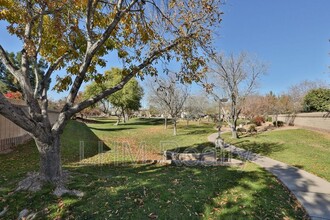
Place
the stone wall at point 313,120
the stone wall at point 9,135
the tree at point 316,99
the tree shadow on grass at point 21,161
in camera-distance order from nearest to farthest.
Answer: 1. the tree shadow on grass at point 21,161
2. the stone wall at point 9,135
3. the stone wall at point 313,120
4. the tree at point 316,99

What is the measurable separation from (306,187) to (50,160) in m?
6.87

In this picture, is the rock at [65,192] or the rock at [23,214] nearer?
the rock at [23,214]

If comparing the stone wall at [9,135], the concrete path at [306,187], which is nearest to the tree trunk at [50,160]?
the stone wall at [9,135]

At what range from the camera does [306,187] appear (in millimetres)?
5598

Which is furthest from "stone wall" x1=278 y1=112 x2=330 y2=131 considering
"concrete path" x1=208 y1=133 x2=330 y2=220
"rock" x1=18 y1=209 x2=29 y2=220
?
"rock" x1=18 y1=209 x2=29 y2=220

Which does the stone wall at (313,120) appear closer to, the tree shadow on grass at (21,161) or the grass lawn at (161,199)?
the grass lawn at (161,199)

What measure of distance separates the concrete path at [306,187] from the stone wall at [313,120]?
517 inches

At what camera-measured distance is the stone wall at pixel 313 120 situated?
694 inches

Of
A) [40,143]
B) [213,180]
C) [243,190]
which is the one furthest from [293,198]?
[40,143]

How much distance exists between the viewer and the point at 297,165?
26.5 ft

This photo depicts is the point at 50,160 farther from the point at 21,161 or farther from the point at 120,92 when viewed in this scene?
the point at 120,92

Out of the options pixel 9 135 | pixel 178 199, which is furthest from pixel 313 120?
pixel 9 135

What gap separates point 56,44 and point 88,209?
4.63 m

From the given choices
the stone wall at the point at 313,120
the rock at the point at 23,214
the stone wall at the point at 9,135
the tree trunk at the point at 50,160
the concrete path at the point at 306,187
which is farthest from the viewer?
the stone wall at the point at 313,120
